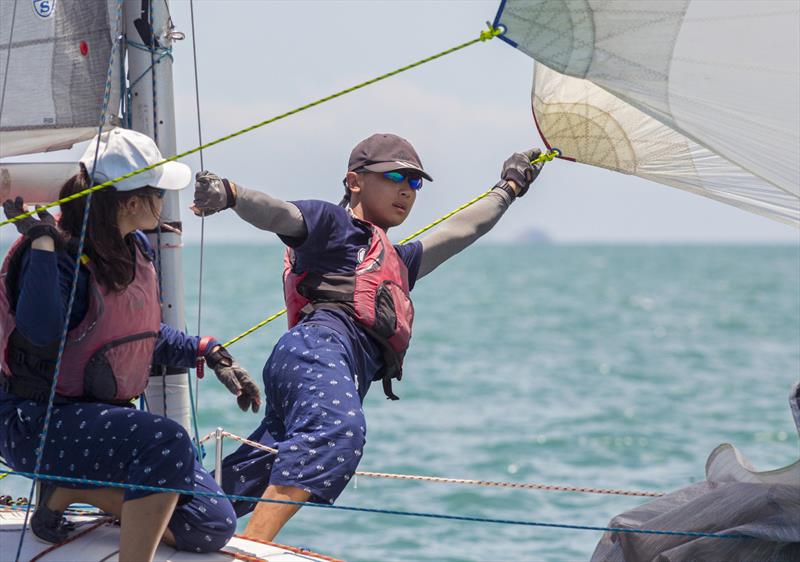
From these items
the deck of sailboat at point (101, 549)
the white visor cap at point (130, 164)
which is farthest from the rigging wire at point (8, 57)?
the deck of sailboat at point (101, 549)

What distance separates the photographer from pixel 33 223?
249cm

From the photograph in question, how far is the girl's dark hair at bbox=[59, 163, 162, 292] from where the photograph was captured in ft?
8.39

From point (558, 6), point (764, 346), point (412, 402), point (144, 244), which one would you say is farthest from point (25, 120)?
point (764, 346)

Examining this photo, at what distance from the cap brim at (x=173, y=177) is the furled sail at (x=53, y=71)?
642mm

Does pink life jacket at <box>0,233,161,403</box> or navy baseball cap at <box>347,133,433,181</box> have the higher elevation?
navy baseball cap at <box>347,133,433,181</box>

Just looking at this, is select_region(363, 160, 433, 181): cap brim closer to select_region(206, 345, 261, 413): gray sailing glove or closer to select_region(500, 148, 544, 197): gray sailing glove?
select_region(500, 148, 544, 197): gray sailing glove

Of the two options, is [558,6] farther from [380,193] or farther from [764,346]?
[764,346]

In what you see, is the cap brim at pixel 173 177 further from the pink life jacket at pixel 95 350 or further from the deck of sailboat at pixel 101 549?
the deck of sailboat at pixel 101 549

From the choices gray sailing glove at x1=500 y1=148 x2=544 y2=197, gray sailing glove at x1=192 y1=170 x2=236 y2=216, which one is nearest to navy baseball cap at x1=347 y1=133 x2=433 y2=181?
gray sailing glove at x1=500 y1=148 x2=544 y2=197

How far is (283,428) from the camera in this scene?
3.15 metres

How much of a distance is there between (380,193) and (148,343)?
0.83 m

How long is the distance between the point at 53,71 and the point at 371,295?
1.01 meters

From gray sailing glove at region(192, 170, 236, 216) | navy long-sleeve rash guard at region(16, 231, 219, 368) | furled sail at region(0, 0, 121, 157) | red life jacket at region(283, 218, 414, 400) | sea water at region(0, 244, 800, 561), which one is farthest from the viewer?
sea water at region(0, 244, 800, 561)

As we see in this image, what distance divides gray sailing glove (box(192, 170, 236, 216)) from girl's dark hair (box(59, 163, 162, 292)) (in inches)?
4.9
